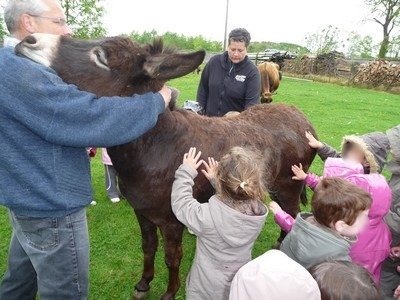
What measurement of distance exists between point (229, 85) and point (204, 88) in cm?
43

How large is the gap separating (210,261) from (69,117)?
1.28m

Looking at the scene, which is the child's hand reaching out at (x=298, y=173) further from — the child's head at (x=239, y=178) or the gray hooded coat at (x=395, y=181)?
the child's head at (x=239, y=178)

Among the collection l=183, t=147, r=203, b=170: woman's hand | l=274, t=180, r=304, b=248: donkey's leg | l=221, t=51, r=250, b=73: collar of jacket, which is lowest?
l=274, t=180, r=304, b=248: donkey's leg

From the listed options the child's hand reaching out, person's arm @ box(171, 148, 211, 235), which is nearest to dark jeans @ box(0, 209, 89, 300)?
person's arm @ box(171, 148, 211, 235)

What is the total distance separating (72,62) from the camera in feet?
6.64

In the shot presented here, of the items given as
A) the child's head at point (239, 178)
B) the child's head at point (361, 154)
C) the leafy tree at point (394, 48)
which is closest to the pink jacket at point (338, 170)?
the child's head at point (361, 154)

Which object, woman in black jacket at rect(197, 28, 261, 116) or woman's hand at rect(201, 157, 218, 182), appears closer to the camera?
woman's hand at rect(201, 157, 218, 182)

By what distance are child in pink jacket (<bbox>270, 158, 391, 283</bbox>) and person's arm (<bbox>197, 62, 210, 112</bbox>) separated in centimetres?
222

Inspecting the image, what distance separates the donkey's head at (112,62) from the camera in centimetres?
200

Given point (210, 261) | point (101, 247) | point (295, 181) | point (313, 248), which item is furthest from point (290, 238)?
point (101, 247)

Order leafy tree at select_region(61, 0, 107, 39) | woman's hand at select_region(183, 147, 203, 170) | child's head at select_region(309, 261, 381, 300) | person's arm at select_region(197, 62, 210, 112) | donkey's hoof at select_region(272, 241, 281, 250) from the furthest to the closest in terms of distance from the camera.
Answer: leafy tree at select_region(61, 0, 107, 39) < person's arm at select_region(197, 62, 210, 112) < donkey's hoof at select_region(272, 241, 281, 250) < woman's hand at select_region(183, 147, 203, 170) < child's head at select_region(309, 261, 381, 300)

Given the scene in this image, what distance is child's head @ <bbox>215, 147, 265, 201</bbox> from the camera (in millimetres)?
2156

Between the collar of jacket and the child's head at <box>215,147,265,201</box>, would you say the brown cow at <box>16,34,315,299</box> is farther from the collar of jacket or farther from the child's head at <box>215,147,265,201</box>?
the collar of jacket

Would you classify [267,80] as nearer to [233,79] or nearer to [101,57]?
[233,79]
